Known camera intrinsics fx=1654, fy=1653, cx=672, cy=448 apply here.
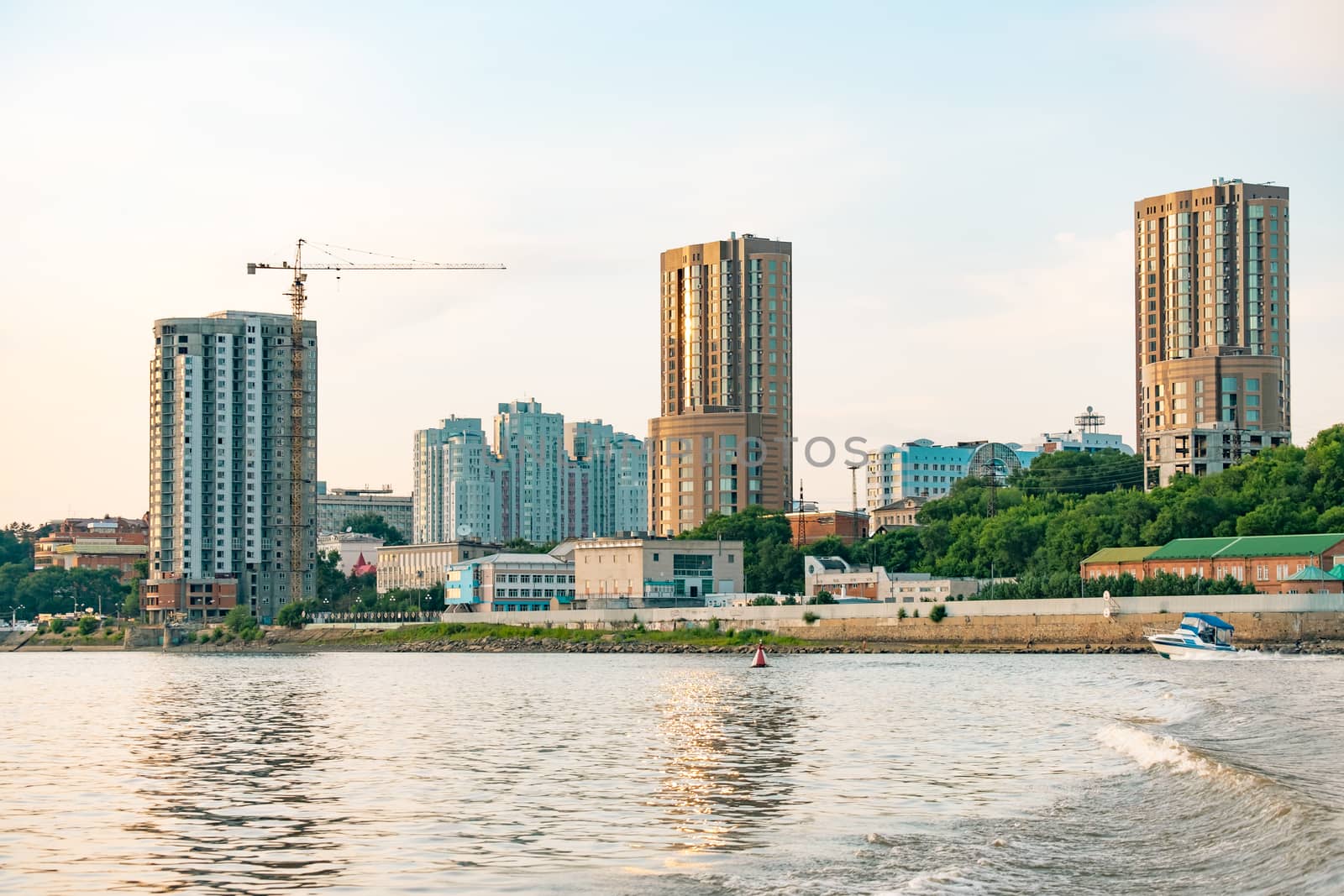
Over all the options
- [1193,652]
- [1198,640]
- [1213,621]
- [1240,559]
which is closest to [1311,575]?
[1240,559]

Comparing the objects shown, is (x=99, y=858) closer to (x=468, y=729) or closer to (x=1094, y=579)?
(x=468, y=729)

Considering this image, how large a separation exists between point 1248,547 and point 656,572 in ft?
226

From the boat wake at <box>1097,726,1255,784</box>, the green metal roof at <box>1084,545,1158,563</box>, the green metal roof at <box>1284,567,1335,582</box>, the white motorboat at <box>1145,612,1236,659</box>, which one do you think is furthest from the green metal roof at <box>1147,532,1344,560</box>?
the boat wake at <box>1097,726,1255,784</box>

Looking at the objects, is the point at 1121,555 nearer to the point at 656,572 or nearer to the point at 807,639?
the point at 807,639

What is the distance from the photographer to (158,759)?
46875 millimetres

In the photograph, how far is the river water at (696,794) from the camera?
86.2ft

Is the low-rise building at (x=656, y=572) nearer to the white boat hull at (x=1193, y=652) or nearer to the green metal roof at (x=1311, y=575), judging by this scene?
the green metal roof at (x=1311, y=575)

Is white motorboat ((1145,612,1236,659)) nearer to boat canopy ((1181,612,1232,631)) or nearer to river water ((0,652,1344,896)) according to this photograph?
boat canopy ((1181,612,1232,631))

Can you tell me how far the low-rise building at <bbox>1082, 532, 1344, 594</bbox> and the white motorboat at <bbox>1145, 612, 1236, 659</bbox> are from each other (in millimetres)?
20593

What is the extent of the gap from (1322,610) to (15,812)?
102 m

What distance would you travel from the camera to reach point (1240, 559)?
477ft

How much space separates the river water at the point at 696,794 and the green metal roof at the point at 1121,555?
81.0 meters

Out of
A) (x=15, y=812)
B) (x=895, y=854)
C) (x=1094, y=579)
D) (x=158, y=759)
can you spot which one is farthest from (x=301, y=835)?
(x=1094, y=579)

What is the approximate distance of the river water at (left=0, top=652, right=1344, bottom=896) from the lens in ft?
86.2
